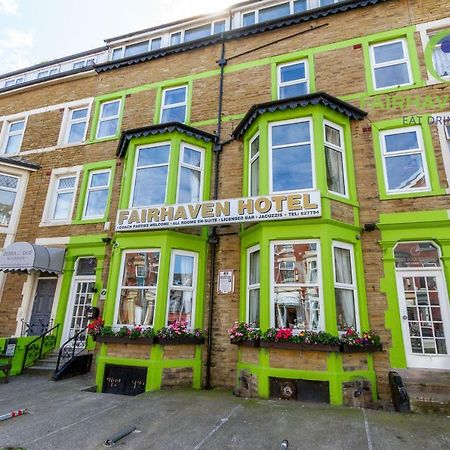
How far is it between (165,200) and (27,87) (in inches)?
418

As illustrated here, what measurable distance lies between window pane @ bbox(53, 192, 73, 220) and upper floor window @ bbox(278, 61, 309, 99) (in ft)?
27.6

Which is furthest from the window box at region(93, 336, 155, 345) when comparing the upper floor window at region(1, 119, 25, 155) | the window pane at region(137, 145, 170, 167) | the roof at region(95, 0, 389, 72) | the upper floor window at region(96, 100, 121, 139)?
the roof at region(95, 0, 389, 72)

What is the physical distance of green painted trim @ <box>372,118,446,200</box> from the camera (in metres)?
7.98

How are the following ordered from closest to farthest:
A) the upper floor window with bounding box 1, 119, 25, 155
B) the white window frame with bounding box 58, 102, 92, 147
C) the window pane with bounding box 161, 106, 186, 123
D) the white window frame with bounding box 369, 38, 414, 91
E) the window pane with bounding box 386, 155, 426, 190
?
the window pane with bounding box 386, 155, 426, 190 → the white window frame with bounding box 369, 38, 414, 91 → the window pane with bounding box 161, 106, 186, 123 → the white window frame with bounding box 58, 102, 92, 147 → the upper floor window with bounding box 1, 119, 25, 155

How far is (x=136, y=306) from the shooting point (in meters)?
8.53

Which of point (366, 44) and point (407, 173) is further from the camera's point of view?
Result: point (366, 44)

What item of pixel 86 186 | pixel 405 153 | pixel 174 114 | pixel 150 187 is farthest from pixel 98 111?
pixel 405 153

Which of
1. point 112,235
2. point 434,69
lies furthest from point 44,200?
point 434,69

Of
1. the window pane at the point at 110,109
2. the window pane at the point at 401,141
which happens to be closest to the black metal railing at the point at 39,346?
the window pane at the point at 110,109

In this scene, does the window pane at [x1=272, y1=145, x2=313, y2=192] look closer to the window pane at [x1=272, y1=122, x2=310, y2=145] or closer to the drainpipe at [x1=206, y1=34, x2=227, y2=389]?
the window pane at [x1=272, y1=122, x2=310, y2=145]

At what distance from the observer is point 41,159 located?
42.8 feet

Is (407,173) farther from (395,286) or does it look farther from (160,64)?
(160,64)

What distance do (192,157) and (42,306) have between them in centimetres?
720

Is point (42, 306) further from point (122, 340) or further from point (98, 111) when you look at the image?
point (98, 111)
